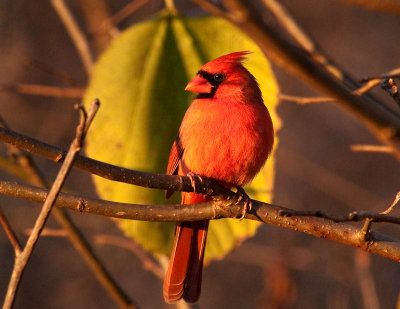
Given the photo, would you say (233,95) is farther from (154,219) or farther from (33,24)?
(33,24)

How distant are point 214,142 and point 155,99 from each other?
339mm

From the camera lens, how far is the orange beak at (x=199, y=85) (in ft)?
8.48

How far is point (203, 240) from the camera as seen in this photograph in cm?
268

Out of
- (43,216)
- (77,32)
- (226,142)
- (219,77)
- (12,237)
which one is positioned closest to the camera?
(43,216)

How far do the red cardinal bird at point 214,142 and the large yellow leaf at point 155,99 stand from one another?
61 mm

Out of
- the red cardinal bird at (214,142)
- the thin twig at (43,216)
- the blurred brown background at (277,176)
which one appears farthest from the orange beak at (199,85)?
the blurred brown background at (277,176)

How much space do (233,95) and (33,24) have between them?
438 centimetres

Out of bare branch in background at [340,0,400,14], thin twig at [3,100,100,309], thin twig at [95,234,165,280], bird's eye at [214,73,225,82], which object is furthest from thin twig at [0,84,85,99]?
thin twig at [3,100,100,309]

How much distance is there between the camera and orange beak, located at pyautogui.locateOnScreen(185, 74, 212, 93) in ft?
8.48

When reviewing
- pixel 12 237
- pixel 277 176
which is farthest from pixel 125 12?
pixel 277 176

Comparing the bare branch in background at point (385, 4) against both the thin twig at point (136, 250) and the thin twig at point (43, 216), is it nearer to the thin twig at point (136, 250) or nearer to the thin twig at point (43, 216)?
the thin twig at point (43, 216)

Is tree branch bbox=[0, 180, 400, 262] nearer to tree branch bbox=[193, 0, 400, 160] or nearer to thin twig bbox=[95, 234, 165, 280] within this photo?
tree branch bbox=[193, 0, 400, 160]

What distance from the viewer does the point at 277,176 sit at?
19.3ft

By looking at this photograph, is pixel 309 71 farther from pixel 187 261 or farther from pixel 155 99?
pixel 187 261
